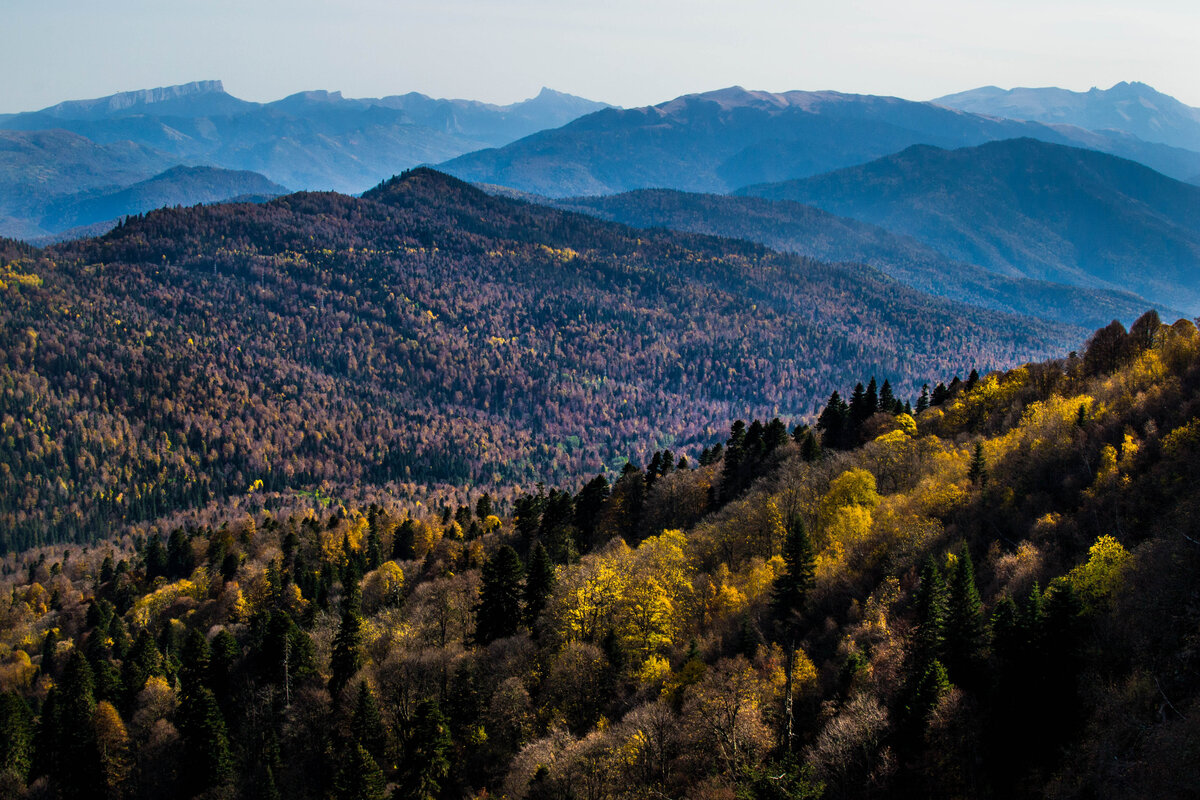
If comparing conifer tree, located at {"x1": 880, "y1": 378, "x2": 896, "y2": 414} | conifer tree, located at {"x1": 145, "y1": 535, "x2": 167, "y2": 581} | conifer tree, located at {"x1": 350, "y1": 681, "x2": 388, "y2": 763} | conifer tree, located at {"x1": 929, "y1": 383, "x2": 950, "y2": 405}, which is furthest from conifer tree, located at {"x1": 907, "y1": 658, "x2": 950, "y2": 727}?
conifer tree, located at {"x1": 145, "y1": 535, "x2": 167, "y2": 581}

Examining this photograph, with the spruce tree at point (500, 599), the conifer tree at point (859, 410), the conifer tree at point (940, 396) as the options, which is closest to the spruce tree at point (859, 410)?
the conifer tree at point (859, 410)

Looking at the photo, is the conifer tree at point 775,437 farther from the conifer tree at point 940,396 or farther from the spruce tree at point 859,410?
the conifer tree at point 940,396

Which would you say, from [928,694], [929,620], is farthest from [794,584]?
[928,694]

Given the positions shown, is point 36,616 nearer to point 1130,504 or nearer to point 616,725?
point 616,725

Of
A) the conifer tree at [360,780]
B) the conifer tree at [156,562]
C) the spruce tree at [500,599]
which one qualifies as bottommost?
the conifer tree at [156,562]

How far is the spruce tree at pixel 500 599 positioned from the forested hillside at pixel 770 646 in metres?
0.29

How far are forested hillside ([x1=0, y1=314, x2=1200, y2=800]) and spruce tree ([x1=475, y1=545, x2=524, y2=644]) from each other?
29cm

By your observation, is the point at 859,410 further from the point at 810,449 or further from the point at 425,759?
the point at 425,759

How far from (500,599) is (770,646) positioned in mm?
26340

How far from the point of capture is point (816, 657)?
195ft

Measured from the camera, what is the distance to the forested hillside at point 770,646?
146 ft

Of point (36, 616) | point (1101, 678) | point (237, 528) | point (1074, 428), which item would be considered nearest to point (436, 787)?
point (1101, 678)

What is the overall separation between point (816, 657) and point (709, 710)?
45.1 feet

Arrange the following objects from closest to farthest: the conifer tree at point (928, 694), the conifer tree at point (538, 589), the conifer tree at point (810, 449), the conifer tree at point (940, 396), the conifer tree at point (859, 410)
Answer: the conifer tree at point (928, 694)
the conifer tree at point (538, 589)
the conifer tree at point (810, 449)
the conifer tree at point (859, 410)
the conifer tree at point (940, 396)
